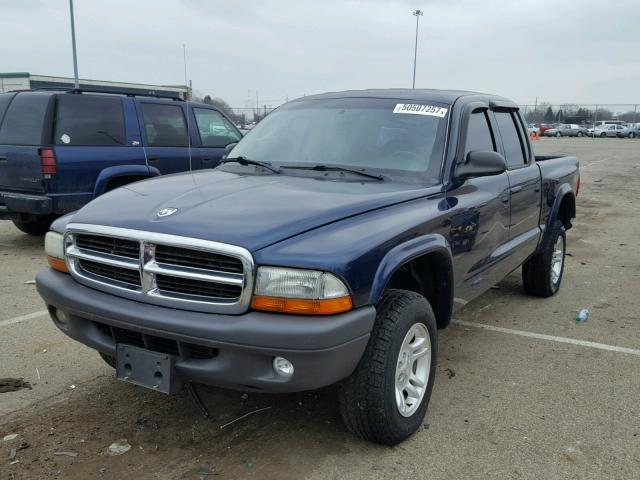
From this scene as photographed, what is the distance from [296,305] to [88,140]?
5.74m

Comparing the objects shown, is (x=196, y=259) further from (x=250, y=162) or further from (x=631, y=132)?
(x=631, y=132)

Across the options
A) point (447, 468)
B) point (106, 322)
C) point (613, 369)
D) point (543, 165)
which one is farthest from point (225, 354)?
point (543, 165)

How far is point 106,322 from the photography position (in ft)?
9.06

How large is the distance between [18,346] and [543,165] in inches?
181

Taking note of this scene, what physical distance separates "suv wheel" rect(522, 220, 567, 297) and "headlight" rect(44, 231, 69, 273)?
4.16 m

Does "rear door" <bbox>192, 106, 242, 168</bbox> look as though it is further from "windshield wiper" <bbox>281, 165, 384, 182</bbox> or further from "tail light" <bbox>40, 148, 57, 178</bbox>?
"windshield wiper" <bbox>281, 165, 384, 182</bbox>

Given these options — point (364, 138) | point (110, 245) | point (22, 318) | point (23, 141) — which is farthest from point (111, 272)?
point (23, 141)

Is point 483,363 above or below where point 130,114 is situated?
below

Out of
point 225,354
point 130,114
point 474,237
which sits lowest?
point 225,354

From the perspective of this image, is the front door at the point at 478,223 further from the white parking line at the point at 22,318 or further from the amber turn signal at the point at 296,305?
the white parking line at the point at 22,318

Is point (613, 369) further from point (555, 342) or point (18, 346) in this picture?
point (18, 346)

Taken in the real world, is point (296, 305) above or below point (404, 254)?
below

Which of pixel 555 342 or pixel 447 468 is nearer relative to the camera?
pixel 447 468

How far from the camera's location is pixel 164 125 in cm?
818
